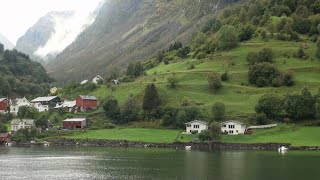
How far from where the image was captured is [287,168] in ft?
251

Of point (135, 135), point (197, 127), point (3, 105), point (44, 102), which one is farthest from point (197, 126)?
point (3, 105)

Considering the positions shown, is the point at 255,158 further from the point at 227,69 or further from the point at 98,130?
the point at 227,69

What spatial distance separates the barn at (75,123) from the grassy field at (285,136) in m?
44.2

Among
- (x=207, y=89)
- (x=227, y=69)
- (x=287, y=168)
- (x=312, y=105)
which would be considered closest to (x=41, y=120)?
(x=207, y=89)

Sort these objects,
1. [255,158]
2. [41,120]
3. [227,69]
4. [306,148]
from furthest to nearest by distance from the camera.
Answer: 1. [227,69]
2. [41,120]
3. [306,148]
4. [255,158]

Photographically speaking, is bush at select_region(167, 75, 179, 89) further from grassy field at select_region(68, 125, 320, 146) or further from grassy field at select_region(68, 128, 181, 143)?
grassy field at select_region(68, 128, 181, 143)

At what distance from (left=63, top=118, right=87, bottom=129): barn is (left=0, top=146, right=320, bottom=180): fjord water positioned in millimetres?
43926

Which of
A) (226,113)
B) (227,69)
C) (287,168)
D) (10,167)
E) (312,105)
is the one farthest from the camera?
(227,69)

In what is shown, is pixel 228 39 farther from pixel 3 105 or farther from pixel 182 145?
pixel 3 105

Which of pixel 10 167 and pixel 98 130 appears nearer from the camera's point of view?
pixel 10 167

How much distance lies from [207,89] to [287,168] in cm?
8666

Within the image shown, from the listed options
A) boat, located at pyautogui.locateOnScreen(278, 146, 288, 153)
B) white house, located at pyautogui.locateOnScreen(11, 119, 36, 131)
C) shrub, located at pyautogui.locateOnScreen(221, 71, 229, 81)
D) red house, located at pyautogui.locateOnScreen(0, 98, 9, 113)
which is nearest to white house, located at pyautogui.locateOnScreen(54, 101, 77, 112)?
white house, located at pyautogui.locateOnScreen(11, 119, 36, 131)

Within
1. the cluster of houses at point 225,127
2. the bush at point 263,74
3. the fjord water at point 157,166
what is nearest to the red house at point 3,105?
the cluster of houses at point 225,127

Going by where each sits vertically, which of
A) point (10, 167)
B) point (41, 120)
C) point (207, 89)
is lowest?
point (10, 167)
